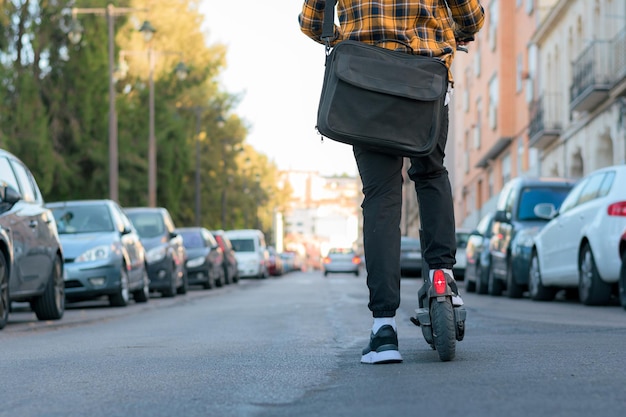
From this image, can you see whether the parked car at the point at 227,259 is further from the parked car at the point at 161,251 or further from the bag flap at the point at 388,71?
the bag flap at the point at 388,71

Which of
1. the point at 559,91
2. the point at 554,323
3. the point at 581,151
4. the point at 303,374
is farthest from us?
the point at 559,91

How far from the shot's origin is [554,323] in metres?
9.96

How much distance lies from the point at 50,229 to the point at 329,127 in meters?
7.89

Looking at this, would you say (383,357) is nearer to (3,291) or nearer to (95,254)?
(3,291)

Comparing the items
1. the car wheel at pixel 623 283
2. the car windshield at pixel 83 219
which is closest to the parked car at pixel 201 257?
the car windshield at pixel 83 219

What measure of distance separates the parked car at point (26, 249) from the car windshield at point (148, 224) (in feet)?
32.2

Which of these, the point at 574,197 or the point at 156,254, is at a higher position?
the point at 574,197

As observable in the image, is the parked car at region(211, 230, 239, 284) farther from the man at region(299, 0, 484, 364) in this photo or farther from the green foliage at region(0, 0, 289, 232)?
the man at region(299, 0, 484, 364)

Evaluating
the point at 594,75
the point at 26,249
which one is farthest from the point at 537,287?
the point at 594,75

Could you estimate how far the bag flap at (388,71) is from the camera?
18.9 ft

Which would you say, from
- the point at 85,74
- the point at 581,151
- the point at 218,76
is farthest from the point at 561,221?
the point at 218,76

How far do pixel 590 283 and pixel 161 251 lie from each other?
1025cm

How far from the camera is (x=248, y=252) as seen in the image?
49.6 meters

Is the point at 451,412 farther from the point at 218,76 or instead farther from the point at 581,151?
the point at 218,76
